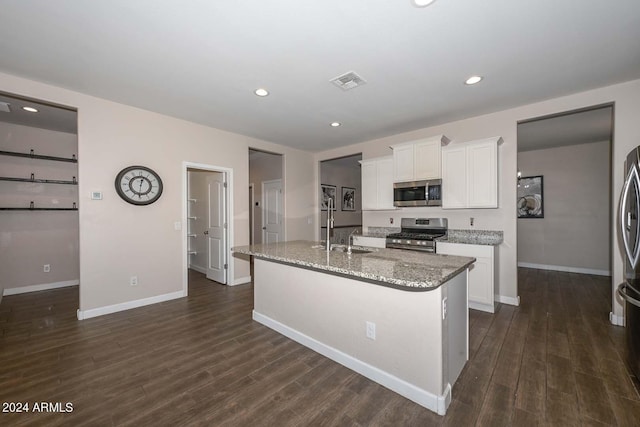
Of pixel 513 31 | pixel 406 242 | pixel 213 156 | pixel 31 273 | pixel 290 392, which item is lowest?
pixel 290 392

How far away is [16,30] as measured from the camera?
2.00 m

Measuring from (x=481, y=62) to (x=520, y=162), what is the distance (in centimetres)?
468

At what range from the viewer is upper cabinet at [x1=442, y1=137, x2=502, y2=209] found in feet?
11.4

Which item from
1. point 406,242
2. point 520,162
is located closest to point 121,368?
point 406,242

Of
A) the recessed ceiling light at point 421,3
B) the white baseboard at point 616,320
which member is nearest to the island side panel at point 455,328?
the recessed ceiling light at point 421,3

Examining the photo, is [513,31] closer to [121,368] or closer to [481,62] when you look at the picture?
[481,62]

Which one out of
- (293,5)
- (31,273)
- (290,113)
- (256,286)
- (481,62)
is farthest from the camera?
(31,273)

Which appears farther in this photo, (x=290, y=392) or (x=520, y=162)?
(x=520, y=162)

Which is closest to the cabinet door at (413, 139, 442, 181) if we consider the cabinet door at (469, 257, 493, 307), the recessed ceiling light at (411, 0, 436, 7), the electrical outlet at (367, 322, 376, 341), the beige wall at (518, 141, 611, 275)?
the cabinet door at (469, 257, 493, 307)

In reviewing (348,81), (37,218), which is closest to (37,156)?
(37,218)

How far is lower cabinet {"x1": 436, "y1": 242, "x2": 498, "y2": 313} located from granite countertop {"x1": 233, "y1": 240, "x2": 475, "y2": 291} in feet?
4.63

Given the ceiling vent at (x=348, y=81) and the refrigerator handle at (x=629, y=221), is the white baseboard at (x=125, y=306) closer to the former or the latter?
the ceiling vent at (x=348, y=81)

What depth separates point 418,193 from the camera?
4.06 metres

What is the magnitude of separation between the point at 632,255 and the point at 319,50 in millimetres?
3036
